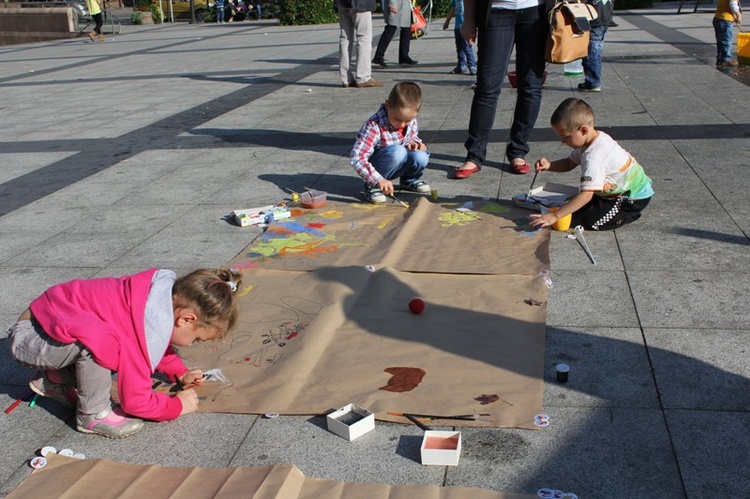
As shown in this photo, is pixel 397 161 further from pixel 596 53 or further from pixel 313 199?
pixel 596 53

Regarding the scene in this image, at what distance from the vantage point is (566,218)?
176 inches

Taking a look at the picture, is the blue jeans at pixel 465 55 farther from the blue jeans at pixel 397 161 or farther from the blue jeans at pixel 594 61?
the blue jeans at pixel 397 161

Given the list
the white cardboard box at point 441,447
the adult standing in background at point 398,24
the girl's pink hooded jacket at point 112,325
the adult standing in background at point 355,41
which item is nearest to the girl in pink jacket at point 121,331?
the girl's pink hooded jacket at point 112,325

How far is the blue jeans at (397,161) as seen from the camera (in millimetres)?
5180

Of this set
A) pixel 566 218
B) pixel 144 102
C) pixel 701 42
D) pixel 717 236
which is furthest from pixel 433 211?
pixel 701 42

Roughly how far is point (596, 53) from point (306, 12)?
593 inches

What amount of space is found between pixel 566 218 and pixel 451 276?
92 cm

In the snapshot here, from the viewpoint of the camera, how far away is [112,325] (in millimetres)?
2643

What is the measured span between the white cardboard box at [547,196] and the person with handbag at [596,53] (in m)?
4.11

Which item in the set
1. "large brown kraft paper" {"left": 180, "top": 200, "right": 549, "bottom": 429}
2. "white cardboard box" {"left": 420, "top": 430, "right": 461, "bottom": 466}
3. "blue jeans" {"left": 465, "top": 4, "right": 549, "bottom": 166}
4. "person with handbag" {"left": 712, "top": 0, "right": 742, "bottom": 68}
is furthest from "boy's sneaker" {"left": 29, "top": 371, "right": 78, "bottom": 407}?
"person with handbag" {"left": 712, "top": 0, "right": 742, "bottom": 68}

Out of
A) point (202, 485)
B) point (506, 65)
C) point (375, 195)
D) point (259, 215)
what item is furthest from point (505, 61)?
point (202, 485)

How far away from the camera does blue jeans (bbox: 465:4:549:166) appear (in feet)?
17.9

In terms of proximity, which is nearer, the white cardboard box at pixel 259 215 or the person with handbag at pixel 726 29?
the white cardboard box at pixel 259 215

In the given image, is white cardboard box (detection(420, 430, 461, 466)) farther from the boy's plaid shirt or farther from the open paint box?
the open paint box
